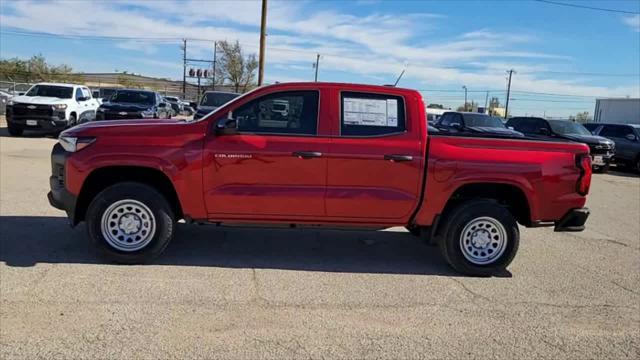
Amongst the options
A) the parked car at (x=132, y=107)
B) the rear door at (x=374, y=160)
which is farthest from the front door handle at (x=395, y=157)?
the parked car at (x=132, y=107)

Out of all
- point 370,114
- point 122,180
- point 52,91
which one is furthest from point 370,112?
point 52,91

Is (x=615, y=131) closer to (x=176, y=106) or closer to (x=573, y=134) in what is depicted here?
(x=573, y=134)

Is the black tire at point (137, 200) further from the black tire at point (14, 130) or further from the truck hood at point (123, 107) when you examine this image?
the black tire at point (14, 130)

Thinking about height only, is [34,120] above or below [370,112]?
below

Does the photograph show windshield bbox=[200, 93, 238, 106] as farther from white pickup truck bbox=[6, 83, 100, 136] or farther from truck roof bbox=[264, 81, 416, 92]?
truck roof bbox=[264, 81, 416, 92]

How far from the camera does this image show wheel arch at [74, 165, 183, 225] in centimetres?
537

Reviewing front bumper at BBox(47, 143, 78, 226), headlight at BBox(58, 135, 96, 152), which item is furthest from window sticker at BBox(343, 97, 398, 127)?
front bumper at BBox(47, 143, 78, 226)

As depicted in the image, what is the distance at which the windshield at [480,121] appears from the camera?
18203 mm

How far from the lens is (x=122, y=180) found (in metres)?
5.48

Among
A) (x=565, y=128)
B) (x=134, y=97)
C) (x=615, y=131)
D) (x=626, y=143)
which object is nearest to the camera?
(x=565, y=128)

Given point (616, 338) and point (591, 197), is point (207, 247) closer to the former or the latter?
point (616, 338)

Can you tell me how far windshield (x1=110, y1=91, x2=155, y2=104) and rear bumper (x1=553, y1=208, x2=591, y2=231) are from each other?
55.9ft

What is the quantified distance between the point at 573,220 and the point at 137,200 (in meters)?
4.54

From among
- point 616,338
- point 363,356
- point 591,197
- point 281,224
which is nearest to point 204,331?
point 363,356
